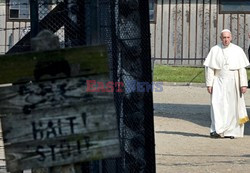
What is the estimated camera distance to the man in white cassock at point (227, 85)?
15.3 m

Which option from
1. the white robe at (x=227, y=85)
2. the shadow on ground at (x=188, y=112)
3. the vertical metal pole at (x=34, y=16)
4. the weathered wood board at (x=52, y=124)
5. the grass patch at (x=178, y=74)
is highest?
the vertical metal pole at (x=34, y=16)

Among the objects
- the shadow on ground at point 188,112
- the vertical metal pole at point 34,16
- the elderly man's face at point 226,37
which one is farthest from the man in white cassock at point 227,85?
the vertical metal pole at point 34,16

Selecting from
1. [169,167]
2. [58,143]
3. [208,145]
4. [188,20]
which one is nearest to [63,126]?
[58,143]

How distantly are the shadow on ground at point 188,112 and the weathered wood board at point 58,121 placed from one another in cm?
1147

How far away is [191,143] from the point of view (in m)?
13.8

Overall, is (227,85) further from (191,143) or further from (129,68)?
(129,68)

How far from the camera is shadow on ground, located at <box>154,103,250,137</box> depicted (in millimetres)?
17572

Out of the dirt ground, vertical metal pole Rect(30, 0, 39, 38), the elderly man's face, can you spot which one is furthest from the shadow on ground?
vertical metal pole Rect(30, 0, 39, 38)

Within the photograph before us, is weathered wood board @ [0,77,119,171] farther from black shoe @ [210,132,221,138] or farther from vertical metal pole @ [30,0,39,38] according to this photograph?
black shoe @ [210,132,221,138]

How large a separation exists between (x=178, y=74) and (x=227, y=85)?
44.3 feet

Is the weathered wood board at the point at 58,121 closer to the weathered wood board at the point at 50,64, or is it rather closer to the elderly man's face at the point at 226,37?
the weathered wood board at the point at 50,64

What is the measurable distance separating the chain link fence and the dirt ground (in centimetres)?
290

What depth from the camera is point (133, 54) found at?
25.0ft

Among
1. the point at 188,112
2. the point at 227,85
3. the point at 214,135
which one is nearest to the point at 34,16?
the point at 214,135
